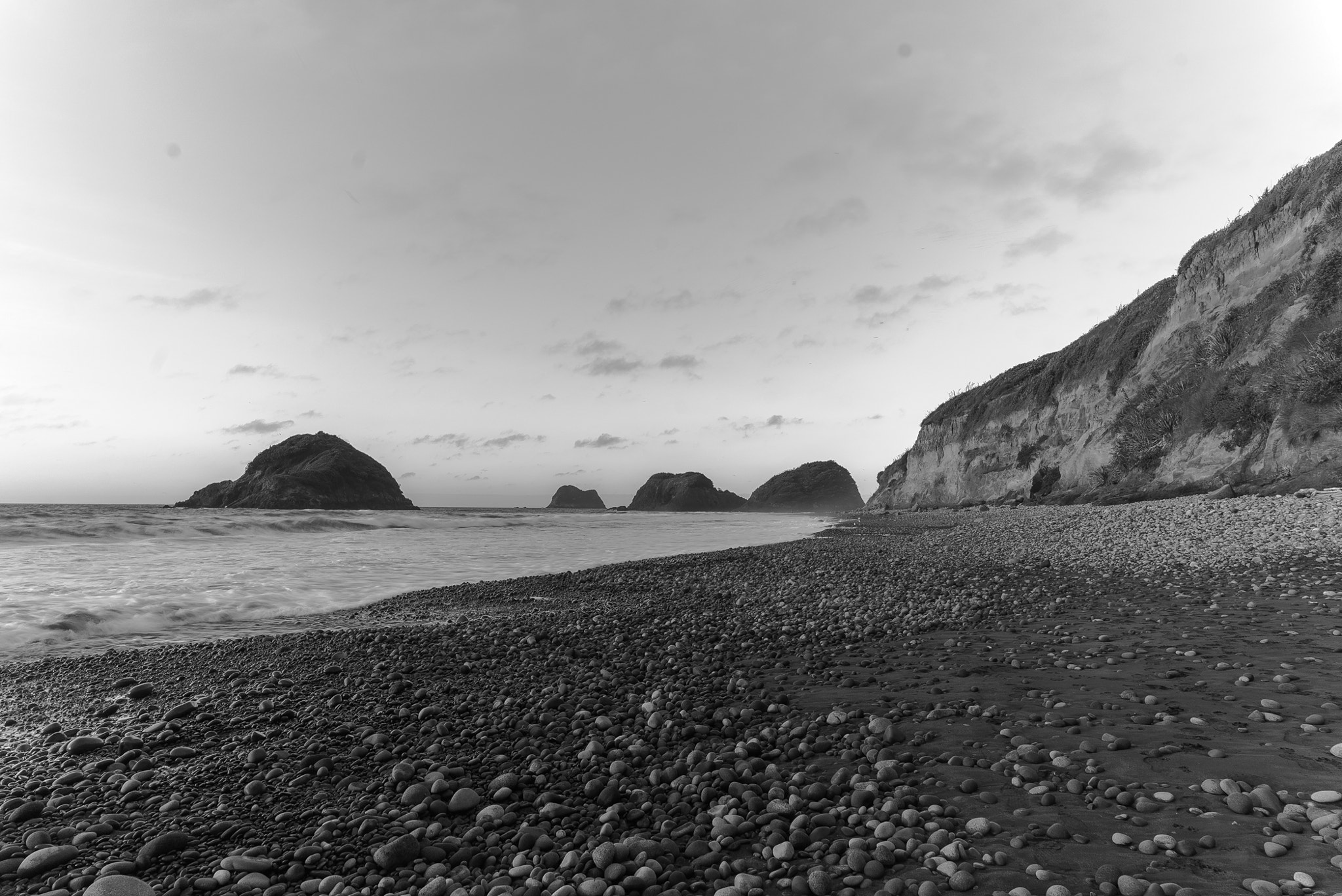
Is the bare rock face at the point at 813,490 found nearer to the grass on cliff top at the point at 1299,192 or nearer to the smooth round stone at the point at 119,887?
the grass on cliff top at the point at 1299,192

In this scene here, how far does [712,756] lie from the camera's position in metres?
4.64

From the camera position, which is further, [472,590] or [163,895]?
[472,590]

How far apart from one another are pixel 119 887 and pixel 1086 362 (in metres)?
49.6

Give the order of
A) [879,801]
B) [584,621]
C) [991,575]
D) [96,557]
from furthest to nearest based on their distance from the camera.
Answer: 1. [96,557]
2. [991,575]
3. [584,621]
4. [879,801]

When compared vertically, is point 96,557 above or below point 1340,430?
below

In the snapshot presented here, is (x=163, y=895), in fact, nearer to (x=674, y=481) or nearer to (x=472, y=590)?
(x=472, y=590)

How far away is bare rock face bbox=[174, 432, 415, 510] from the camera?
98.5 metres

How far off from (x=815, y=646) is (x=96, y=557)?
74.9 ft

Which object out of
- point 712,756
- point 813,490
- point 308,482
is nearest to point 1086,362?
point 712,756

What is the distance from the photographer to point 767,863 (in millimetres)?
3295

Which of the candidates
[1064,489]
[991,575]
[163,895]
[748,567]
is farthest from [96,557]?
[1064,489]

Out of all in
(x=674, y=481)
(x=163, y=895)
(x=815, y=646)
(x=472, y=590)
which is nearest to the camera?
(x=163, y=895)

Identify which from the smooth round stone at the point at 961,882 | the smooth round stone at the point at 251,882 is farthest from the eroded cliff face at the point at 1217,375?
the smooth round stone at the point at 251,882

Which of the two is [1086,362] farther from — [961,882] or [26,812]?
[26,812]
